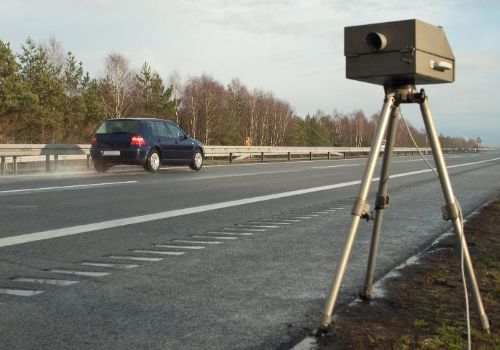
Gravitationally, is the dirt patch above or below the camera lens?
below

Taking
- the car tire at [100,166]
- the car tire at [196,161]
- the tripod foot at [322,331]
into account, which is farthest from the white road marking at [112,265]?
the car tire at [196,161]

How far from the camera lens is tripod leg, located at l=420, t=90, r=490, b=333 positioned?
10.2 feet

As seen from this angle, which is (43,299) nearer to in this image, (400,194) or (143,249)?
(143,249)

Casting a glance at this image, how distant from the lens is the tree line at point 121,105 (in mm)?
46312

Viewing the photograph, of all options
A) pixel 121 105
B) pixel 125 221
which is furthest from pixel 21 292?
pixel 121 105

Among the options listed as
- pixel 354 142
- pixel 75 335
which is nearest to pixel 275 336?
pixel 75 335

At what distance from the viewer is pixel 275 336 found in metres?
3.23

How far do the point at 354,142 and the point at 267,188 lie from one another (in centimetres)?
12632

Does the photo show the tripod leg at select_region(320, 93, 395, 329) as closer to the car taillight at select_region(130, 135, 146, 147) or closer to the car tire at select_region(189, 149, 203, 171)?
the car taillight at select_region(130, 135, 146, 147)

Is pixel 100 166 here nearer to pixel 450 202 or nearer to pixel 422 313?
pixel 422 313

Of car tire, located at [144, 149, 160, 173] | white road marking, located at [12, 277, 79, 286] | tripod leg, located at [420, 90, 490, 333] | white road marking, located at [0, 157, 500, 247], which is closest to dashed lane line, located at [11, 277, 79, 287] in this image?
white road marking, located at [12, 277, 79, 286]

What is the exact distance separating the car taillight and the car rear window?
0.69 feet

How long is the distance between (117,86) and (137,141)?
2074 inches

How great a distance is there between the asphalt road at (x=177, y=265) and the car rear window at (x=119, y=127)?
23.2 feet
